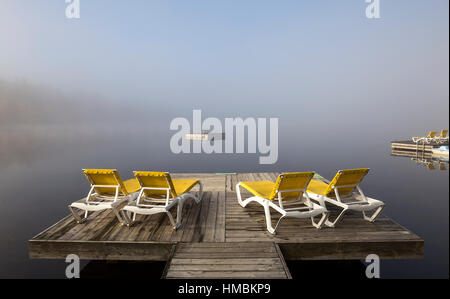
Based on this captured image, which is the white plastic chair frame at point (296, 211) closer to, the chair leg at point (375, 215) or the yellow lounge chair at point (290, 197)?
the yellow lounge chair at point (290, 197)

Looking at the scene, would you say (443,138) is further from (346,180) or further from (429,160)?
(346,180)

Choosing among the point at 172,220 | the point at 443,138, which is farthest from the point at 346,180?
the point at 443,138

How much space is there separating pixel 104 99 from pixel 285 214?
597ft

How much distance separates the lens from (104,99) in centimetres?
15988

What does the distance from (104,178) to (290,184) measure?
372cm

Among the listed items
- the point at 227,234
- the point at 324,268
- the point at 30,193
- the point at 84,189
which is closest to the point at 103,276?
the point at 227,234

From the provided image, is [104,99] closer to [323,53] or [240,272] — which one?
[323,53]

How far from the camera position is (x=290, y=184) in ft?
14.3

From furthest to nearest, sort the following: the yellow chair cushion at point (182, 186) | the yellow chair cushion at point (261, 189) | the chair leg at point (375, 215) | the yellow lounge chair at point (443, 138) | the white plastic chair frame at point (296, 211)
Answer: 1. the yellow lounge chair at point (443, 138)
2. the yellow chair cushion at point (182, 186)
3. the yellow chair cushion at point (261, 189)
4. the chair leg at point (375, 215)
5. the white plastic chair frame at point (296, 211)

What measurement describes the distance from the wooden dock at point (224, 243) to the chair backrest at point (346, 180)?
0.66 meters

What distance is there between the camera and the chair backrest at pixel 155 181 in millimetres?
4269

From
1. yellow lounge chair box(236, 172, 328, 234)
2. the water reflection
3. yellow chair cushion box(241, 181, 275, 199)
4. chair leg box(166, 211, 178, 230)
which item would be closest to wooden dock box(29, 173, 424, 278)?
chair leg box(166, 211, 178, 230)

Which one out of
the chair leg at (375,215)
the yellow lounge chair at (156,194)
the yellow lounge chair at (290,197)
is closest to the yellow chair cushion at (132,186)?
the yellow lounge chair at (156,194)

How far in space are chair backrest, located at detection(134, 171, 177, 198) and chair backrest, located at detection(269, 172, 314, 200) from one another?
2.01m
